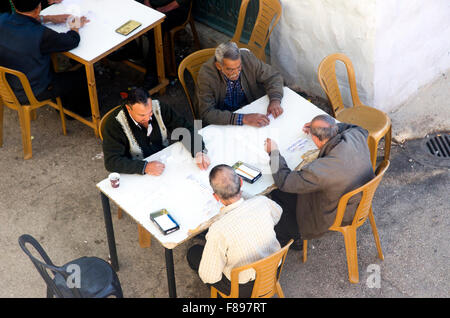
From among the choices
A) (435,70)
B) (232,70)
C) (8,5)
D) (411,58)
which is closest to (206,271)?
(232,70)

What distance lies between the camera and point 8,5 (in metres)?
7.31

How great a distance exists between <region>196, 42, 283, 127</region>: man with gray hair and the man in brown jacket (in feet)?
1.77

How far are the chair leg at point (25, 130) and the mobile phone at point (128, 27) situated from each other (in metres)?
1.23

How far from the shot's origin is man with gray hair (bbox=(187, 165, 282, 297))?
4207 mm

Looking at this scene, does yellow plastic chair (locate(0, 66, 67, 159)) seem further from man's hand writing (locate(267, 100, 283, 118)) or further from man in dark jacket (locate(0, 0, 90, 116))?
man's hand writing (locate(267, 100, 283, 118))

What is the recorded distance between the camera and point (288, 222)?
5156 millimetres

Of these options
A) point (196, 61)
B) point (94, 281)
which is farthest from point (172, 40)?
point (94, 281)

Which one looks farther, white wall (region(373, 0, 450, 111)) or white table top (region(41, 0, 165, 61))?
white table top (region(41, 0, 165, 61))

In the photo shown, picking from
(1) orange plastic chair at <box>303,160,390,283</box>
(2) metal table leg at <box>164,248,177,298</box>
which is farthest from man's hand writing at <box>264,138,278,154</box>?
(2) metal table leg at <box>164,248,177,298</box>

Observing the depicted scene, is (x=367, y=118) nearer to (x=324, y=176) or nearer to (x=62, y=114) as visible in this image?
(x=324, y=176)

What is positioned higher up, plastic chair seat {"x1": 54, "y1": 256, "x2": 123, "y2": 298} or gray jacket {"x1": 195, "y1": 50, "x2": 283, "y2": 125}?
gray jacket {"x1": 195, "y1": 50, "x2": 283, "y2": 125}
